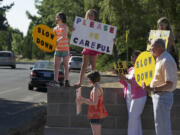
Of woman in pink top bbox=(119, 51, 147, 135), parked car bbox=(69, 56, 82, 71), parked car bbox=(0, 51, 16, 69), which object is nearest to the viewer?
woman in pink top bbox=(119, 51, 147, 135)

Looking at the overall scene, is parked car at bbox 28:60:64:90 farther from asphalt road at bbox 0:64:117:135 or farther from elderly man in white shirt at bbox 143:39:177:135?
elderly man in white shirt at bbox 143:39:177:135

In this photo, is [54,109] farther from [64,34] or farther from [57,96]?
[64,34]

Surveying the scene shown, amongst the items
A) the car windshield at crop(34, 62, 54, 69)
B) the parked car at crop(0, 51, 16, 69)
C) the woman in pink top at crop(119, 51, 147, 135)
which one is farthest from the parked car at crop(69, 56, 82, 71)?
the woman in pink top at crop(119, 51, 147, 135)

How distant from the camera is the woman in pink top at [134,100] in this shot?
6883 millimetres

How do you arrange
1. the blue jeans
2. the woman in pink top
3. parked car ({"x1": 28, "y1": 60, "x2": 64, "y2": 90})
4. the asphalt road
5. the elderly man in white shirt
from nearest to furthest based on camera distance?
the elderly man in white shirt, the blue jeans, the woman in pink top, the asphalt road, parked car ({"x1": 28, "y1": 60, "x2": 64, "y2": 90})

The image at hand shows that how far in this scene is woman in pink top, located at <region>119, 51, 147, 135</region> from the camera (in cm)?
688

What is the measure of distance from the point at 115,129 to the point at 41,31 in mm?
2376

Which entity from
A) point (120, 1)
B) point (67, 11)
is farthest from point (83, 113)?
point (67, 11)

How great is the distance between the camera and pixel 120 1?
22.8 meters

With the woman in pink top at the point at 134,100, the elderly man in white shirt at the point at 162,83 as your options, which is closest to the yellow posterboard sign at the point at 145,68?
the elderly man in white shirt at the point at 162,83

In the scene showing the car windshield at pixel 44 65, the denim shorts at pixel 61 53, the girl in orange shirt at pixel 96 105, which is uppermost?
the denim shorts at pixel 61 53

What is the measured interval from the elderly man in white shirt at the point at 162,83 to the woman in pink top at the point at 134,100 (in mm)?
→ 1146

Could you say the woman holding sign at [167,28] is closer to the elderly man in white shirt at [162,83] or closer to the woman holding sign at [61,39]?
the elderly man in white shirt at [162,83]

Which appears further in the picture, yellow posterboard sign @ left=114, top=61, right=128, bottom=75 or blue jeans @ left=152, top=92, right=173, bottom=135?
yellow posterboard sign @ left=114, top=61, right=128, bottom=75
